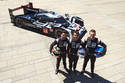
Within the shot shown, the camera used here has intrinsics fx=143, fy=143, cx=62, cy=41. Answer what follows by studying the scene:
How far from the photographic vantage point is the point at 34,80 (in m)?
5.81

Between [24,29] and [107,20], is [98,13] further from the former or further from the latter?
[24,29]

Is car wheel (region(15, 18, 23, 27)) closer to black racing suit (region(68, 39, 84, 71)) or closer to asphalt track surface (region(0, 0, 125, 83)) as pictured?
asphalt track surface (region(0, 0, 125, 83))

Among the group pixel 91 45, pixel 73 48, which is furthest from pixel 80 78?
pixel 91 45

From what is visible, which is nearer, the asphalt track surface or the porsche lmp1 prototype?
the asphalt track surface

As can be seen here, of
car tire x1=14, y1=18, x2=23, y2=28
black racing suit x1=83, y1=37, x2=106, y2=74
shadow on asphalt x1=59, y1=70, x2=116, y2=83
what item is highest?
black racing suit x1=83, y1=37, x2=106, y2=74

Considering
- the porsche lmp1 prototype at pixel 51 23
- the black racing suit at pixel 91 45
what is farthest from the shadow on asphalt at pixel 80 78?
the porsche lmp1 prototype at pixel 51 23

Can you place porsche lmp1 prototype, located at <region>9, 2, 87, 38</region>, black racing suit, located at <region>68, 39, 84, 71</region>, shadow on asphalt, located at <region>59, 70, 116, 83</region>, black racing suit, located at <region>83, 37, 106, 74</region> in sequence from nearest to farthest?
black racing suit, located at <region>83, 37, 106, 74</region>
black racing suit, located at <region>68, 39, 84, 71</region>
shadow on asphalt, located at <region>59, 70, 116, 83</region>
porsche lmp1 prototype, located at <region>9, 2, 87, 38</region>

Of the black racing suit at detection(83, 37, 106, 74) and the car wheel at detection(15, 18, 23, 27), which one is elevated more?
the black racing suit at detection(83, 37, 106, 74)

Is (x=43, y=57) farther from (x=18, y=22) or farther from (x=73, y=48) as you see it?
(x=18, y=22)

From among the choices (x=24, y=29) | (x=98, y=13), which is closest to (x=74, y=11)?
(x=98, y=13)

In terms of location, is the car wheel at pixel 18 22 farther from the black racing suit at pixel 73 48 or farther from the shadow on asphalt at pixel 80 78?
the black racing suit at pixel 73 48

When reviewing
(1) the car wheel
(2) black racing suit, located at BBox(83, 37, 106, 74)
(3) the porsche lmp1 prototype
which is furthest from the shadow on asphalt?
(1) the car wheel

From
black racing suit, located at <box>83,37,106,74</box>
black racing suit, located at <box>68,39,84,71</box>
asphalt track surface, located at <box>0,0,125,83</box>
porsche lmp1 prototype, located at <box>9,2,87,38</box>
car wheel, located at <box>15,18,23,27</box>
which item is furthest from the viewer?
car wheel, located at <box>15,18,23,27</box>

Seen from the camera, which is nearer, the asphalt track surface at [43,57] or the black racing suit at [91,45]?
the black racing suit at [91,45]
